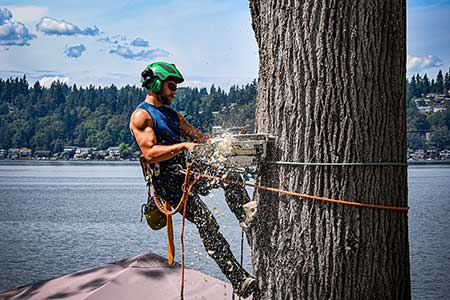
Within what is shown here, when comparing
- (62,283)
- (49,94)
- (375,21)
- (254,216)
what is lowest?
(62,283)

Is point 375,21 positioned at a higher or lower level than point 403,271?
higher

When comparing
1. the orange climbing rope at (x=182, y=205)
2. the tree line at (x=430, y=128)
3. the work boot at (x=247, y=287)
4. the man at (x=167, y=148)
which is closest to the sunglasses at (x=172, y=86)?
the man at (x=167, y=148)

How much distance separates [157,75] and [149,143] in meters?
0.66

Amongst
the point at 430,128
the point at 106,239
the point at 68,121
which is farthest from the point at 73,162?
the point at 106,239

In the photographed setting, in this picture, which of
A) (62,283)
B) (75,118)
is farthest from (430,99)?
(62,283)

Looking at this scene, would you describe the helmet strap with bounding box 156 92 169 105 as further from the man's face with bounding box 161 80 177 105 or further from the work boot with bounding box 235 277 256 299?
the work boot with bounding box 235 277 256 299

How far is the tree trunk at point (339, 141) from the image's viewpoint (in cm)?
484

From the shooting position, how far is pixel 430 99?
120m

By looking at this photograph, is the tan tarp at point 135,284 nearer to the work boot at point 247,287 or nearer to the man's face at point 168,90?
the man's face at point 168,90

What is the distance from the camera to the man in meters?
6.14

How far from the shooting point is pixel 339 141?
487 centimetres

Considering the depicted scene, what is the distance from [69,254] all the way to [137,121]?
21.4 metres

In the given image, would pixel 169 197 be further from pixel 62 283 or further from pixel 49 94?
pixel 49 94

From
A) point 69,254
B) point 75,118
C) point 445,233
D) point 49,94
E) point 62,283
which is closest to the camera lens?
point 62,283
